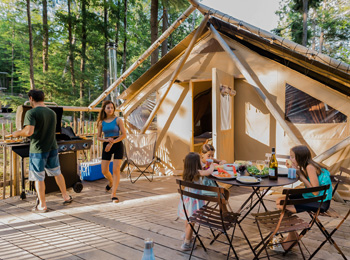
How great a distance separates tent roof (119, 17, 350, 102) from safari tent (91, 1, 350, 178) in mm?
15

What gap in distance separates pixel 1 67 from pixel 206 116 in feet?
75.7

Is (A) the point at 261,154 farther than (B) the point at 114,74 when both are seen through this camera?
No

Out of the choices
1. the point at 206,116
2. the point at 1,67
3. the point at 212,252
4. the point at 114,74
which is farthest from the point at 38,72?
the point at 1,67

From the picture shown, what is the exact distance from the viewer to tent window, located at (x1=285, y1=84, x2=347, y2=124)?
401 centimetres

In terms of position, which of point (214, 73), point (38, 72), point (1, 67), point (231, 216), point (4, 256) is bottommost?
point (4, 256)

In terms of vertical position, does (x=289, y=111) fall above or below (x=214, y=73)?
below

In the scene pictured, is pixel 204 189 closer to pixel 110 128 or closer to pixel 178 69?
pixel 110 128

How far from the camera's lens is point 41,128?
3158mm

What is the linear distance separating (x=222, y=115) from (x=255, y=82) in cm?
89

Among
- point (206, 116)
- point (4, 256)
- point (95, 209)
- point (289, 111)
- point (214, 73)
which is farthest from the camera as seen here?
point (206, 116)

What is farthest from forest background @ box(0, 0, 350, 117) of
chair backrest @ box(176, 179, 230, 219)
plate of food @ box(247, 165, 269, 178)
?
chair backrest @ box(176, 179, 230, 219)

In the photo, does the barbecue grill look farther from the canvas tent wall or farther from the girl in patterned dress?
the girl in patterned dress

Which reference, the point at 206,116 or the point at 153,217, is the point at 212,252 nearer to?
the point at 153,217

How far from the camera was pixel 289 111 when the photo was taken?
14.2 ft
